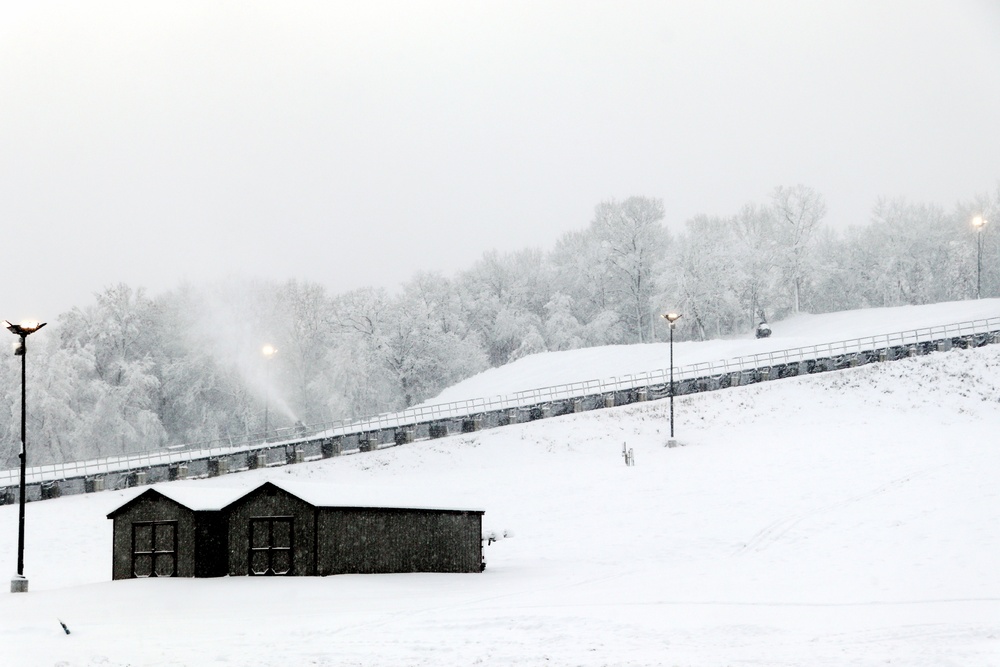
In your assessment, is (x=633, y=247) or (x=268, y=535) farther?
(x=633, y=247)

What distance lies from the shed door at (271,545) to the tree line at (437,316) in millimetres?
50324

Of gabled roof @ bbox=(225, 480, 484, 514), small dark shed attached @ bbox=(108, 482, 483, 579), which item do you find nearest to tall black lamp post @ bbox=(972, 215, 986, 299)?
gabled roof @ bbox=(225, 480, 484, 514)

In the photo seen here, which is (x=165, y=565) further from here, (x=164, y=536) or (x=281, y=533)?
(x=281, y=533)

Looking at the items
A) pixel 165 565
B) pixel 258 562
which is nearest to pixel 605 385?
pixel 258 562

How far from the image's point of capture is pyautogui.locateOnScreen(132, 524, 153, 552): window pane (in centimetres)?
3148

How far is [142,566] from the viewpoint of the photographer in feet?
103

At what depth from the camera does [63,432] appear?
8494 cm

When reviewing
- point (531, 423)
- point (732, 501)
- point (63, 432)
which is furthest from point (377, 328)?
point (732, 501)

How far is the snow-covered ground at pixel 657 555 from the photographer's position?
19.8 meters

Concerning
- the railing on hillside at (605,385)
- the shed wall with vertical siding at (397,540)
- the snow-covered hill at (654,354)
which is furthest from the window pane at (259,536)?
the snow-covered hill at (654,354)

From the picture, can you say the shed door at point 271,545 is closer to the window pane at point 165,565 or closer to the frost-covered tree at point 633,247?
the window pane at point 165,565

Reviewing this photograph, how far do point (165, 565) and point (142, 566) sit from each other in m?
0.83

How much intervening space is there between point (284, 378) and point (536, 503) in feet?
183

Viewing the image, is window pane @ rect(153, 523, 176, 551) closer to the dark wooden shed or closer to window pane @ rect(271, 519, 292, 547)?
the dark wooden shed
